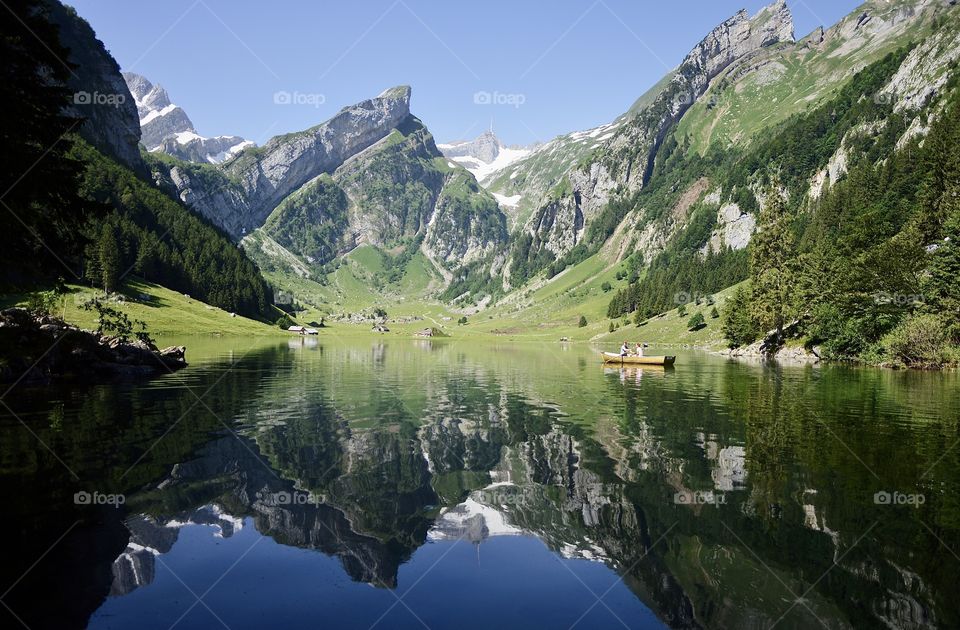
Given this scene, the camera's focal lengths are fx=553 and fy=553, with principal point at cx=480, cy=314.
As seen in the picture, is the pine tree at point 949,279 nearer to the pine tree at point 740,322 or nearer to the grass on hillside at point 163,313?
the pine tree at point 740,322

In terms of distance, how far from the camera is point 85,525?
50.4 feet

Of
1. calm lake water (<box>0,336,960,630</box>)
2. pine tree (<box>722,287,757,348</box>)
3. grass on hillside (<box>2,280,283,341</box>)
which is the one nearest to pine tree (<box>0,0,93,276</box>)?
calm lake water (<box>0,336,960,630</box>)

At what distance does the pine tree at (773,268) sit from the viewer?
339ft

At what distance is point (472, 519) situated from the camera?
58.8 ft

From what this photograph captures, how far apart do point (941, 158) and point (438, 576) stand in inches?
4682

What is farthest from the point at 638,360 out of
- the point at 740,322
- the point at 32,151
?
the point at 32,151

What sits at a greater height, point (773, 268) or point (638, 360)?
point (773, 268)

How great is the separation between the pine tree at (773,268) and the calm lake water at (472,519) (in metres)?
74.4

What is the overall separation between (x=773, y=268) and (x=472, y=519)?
105661 mm

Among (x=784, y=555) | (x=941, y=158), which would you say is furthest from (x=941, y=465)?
(x=941, y=158)

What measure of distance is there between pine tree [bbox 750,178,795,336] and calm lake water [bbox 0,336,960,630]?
74.4m

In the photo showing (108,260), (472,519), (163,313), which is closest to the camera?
(472,519)

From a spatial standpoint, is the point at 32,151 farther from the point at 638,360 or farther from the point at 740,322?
the point at 740,322

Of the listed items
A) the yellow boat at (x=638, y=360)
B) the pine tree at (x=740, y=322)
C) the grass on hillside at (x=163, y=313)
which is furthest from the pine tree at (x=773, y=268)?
the grass on hillside at (x=163, y=313)
